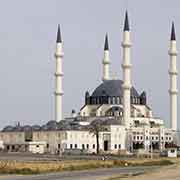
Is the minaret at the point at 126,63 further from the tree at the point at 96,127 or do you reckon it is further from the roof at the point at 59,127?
the roof at the point at 59,127

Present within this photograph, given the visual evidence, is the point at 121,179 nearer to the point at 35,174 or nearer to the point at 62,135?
the point at 35,174

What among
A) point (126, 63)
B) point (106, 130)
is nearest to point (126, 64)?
point (126, 63)

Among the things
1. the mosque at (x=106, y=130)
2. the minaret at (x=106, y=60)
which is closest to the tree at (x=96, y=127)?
the mosque at (x=106, y=130)

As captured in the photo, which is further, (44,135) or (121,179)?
Result: (44,135)

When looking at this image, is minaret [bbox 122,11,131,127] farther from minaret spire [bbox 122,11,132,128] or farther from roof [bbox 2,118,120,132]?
roof [bbox 2,118,120,132]

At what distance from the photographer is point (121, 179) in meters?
36.6

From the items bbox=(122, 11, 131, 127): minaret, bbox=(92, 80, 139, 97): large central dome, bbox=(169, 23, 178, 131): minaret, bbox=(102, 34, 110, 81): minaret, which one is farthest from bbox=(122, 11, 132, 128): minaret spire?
bbox=(92, 80, 139, 97): large central dome

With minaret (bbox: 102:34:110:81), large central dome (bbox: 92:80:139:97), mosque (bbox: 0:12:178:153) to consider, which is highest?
minaret (bbox: 102:34:110:81)

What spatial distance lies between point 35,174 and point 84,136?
78251 mm

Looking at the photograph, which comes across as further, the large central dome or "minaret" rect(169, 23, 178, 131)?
the large central dome

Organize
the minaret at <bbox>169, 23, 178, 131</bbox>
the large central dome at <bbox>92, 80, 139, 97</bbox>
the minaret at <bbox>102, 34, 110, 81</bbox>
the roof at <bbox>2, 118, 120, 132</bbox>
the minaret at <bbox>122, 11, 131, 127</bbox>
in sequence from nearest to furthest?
the minaret at <bbox>122, 11, 131, 127</bbox>, the minaret at <bbox>169, 23, 178, 131</bbox>, the roof at <bbox>2, 118, 120, 132</bbox>, the minaret at <bbox>102, 34, 110, 81</bbox>, the large central dome at <bbox>92, 80, 139, 97</bbox>

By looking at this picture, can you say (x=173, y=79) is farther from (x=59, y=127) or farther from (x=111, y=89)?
(x=59, y=127)

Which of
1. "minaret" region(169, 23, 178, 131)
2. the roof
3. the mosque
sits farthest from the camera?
the roof

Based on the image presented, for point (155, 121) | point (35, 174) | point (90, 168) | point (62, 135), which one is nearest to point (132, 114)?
point (155, 121)
